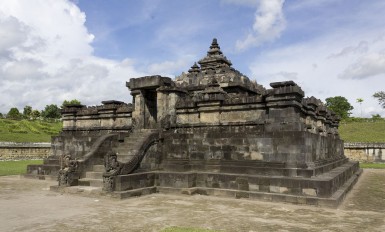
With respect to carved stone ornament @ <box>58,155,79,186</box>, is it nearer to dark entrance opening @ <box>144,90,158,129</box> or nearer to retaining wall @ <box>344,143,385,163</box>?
dark entrance opening @ <box>144,90,158,129</box>

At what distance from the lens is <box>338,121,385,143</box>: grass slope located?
38688 millimetres

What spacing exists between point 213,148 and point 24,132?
38.7 metres

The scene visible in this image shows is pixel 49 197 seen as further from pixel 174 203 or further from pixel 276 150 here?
pixel 276 150

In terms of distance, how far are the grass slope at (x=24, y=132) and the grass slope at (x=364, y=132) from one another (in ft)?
120

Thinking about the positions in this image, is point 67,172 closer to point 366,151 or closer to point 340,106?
point 366,151

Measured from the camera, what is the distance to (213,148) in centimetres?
1224

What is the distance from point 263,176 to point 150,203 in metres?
3.65

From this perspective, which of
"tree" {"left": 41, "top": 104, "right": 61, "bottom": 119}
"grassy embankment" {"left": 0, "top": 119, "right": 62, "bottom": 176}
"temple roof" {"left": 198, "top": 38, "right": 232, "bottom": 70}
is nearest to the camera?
"temple roof" {"left": 198, "top": 38, "right": 232, "bottom": 70}

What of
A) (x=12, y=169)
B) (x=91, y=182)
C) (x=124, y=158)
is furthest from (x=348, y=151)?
(x=12, y=169)

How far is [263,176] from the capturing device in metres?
10.6

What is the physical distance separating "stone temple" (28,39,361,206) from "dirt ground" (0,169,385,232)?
0.66 meters

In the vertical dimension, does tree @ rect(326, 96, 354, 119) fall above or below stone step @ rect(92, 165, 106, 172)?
above

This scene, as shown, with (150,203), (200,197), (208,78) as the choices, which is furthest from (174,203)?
(208,78)

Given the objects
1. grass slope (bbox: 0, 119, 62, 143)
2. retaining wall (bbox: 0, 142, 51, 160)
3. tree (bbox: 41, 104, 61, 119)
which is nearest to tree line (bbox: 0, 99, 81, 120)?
tree (bbox: 41, 104, 61, 119)
